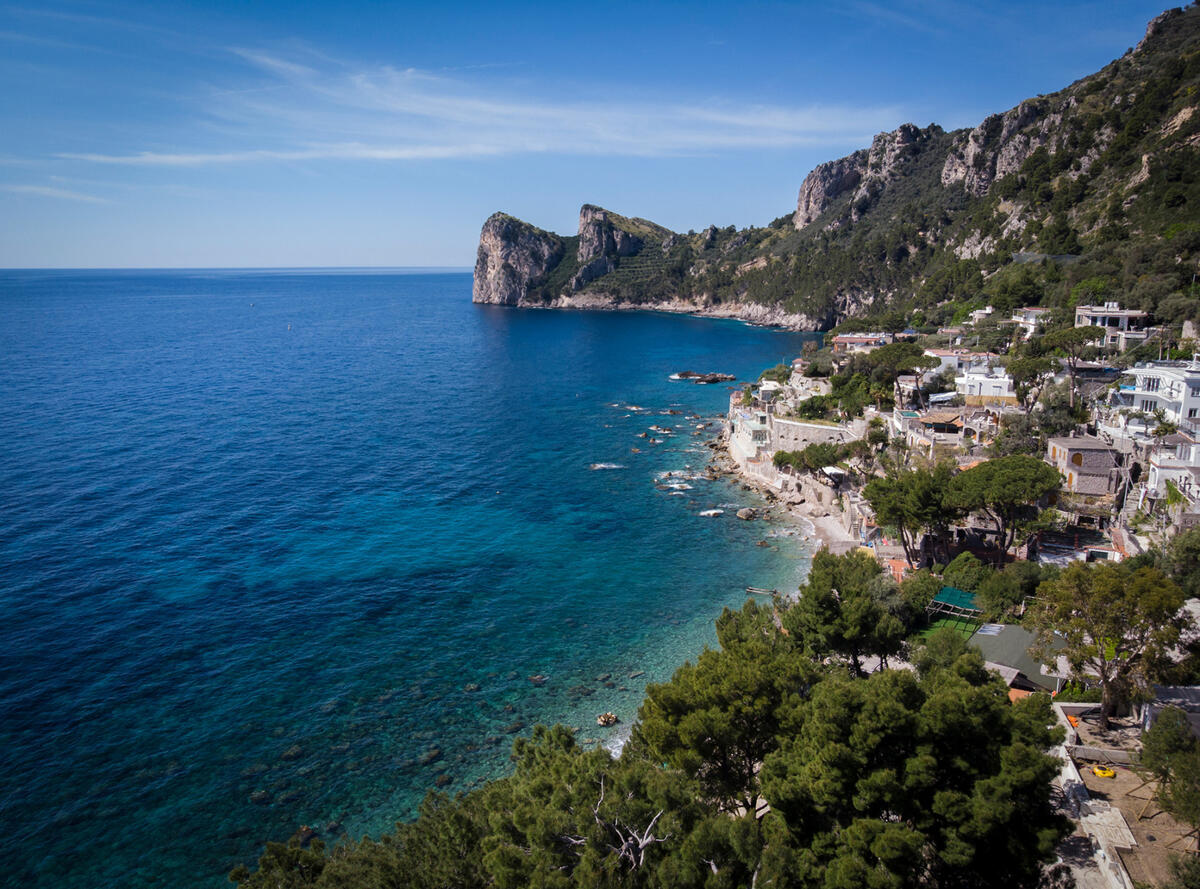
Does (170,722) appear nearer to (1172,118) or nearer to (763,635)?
(763,635)

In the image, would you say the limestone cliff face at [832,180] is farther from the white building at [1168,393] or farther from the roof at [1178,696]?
the roof at [1178,696]

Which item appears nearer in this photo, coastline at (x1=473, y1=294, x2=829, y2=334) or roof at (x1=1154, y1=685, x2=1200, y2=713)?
roof at (x1=1154, y1=685, x2=1200, y2=713)

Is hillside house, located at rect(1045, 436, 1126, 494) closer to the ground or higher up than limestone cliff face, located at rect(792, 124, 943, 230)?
closer to the ground

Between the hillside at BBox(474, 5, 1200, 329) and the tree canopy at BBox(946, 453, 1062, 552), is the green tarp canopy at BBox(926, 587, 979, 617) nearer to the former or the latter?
the tree canopy at BBox(946, 453, 1062, 552)

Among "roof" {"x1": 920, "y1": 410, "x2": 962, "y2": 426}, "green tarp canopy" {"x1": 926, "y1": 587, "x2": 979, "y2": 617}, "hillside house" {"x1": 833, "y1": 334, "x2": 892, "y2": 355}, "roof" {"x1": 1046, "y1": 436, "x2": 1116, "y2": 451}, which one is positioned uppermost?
"hillside house" {"x1": 833, "y1": 334, "x2": 892, "y2": 355}

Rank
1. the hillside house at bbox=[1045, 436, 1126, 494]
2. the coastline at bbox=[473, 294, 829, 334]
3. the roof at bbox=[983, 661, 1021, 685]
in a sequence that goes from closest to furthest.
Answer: the roof at bbox=[983, 661, 1021, 685] → the hillside house at bbox=[1045, 436, 1126, 494] → the coastline at bbox=[473, 294, 829, 334]

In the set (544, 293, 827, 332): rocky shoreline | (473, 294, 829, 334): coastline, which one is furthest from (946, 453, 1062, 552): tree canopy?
(544, 293, 827, 332): rocky shoreline

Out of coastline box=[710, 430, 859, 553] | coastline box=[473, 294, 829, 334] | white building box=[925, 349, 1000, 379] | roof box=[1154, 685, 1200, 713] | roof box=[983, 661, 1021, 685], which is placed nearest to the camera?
roof box=[1154, 685, 1200, 713]

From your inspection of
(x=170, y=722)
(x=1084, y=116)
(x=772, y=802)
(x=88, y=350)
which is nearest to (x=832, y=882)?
(x=772, y=802)
